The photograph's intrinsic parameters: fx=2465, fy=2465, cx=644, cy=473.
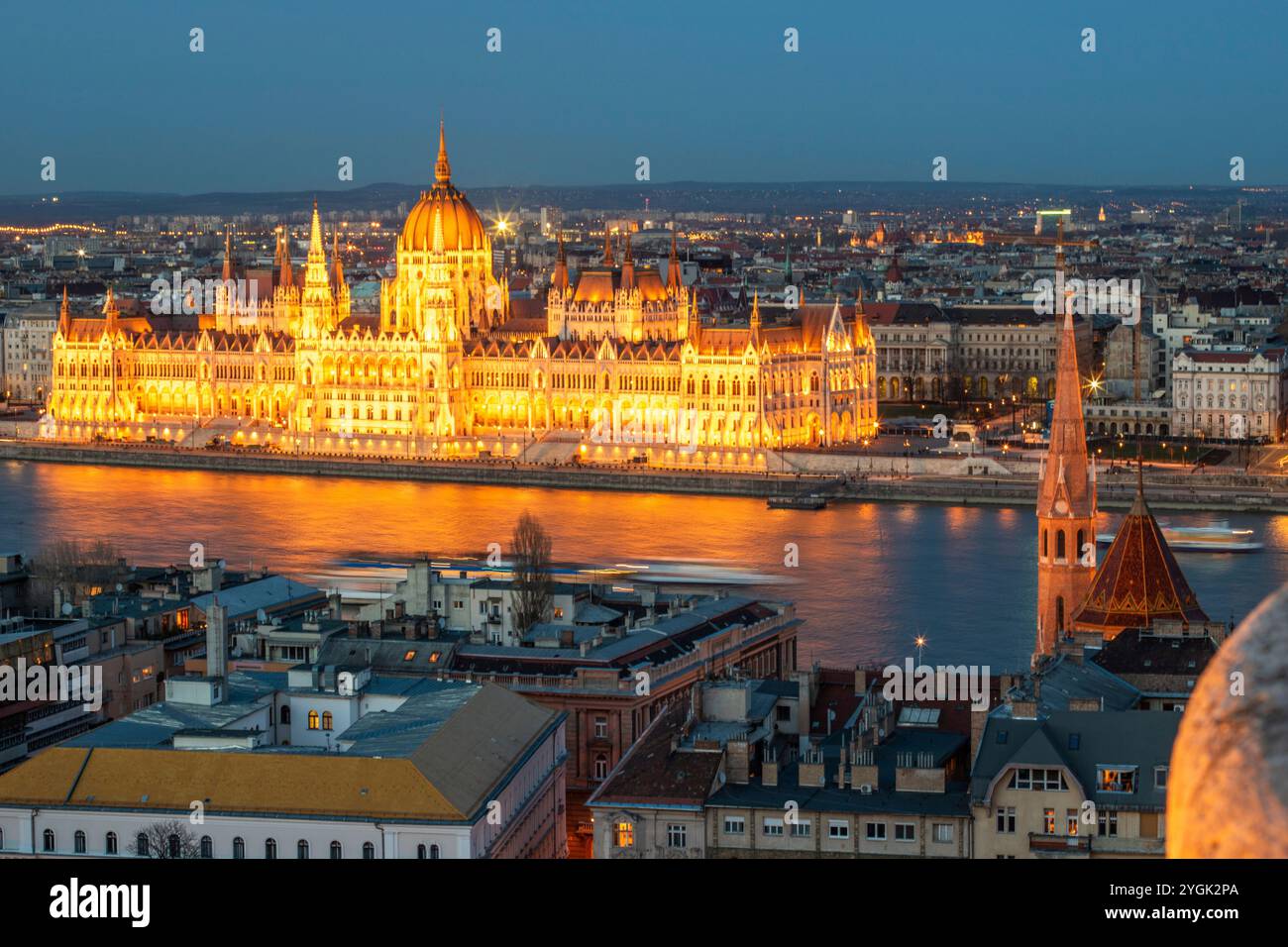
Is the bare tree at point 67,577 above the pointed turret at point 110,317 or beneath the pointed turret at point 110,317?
beneath

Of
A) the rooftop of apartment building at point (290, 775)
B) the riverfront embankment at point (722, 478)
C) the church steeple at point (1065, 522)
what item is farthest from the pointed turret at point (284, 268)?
the rooftop of apartment building at point (290, 775)

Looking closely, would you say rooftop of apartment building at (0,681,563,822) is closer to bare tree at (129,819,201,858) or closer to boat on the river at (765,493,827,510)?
bare tree at (129,819,201,858)

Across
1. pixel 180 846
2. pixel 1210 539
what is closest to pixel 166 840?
pixel 180 846

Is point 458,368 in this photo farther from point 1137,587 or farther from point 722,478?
point 1137,587

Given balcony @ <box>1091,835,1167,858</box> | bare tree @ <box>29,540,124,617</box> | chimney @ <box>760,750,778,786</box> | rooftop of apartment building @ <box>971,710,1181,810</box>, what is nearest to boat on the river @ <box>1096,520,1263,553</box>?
bare tree @ <box>29,540,124,617</box>

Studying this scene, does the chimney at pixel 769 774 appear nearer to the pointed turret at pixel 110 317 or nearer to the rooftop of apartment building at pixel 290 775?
the rooftop of apartment building at pixel 290 775
